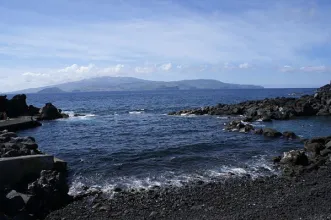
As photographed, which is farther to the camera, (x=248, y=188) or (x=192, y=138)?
(x=192, y=138)

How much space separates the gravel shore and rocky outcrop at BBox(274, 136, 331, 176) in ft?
7.34

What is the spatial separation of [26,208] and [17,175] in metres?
4.44

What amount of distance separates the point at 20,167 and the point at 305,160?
62.6 ft

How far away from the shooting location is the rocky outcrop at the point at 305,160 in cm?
2275

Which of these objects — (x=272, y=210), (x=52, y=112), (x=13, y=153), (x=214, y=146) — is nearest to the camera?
(x=272, y=210)

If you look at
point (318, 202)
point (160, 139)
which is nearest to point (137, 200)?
point (318, 202)

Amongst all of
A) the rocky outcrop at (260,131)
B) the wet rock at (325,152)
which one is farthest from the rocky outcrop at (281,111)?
the wet rock at (325,152)

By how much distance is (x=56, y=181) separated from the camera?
18172 millimetres

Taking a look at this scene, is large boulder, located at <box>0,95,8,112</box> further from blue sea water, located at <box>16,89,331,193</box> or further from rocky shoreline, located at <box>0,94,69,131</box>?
blue sea water, located at <box>16,89,331,193</box>

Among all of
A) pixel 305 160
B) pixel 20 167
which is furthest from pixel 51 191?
pixel 305 160

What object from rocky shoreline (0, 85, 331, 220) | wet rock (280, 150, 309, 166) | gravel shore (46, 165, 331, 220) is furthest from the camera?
wet rock (280, 150, 309, 166)

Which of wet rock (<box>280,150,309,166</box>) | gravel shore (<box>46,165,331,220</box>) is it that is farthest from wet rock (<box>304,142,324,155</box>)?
gravel shore (<box>46,165,331,220</box>)

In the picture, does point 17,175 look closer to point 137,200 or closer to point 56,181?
point 56,181

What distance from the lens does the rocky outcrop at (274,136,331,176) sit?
74.6 feet
